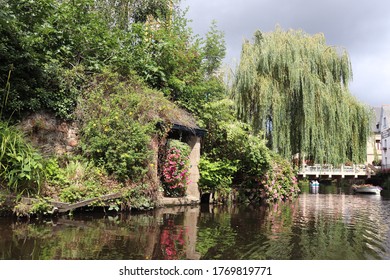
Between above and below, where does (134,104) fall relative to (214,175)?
above

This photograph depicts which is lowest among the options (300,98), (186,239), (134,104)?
(186,239)

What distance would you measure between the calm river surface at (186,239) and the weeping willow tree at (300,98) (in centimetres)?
788

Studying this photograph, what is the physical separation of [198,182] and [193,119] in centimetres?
210

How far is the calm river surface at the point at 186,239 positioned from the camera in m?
4.20

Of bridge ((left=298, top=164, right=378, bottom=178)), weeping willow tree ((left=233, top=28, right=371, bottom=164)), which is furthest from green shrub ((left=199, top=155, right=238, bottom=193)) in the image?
bridge ((left=298, top=164, right=378, bottom=178))

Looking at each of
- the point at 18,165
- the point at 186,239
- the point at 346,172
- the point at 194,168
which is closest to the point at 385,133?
the point at 346,172

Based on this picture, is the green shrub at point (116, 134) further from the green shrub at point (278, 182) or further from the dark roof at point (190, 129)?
the green shrub at point (278, 182)

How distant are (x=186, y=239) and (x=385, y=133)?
153ft

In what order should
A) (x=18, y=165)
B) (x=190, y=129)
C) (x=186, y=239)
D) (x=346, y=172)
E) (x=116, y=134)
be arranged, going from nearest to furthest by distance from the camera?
1. (x=186, y=239)
2. (x=18, y=165)
3. (x=116, y=134)
4. (x=190, y=129)
5. (x=346, y=172)

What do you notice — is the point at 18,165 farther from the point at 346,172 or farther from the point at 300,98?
the point at 346,172

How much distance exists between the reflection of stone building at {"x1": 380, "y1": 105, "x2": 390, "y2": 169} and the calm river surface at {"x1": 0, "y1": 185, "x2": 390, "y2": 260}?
136 feet

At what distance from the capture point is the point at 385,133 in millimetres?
44469

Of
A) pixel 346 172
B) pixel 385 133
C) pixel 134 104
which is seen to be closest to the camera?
pixel 134 104
